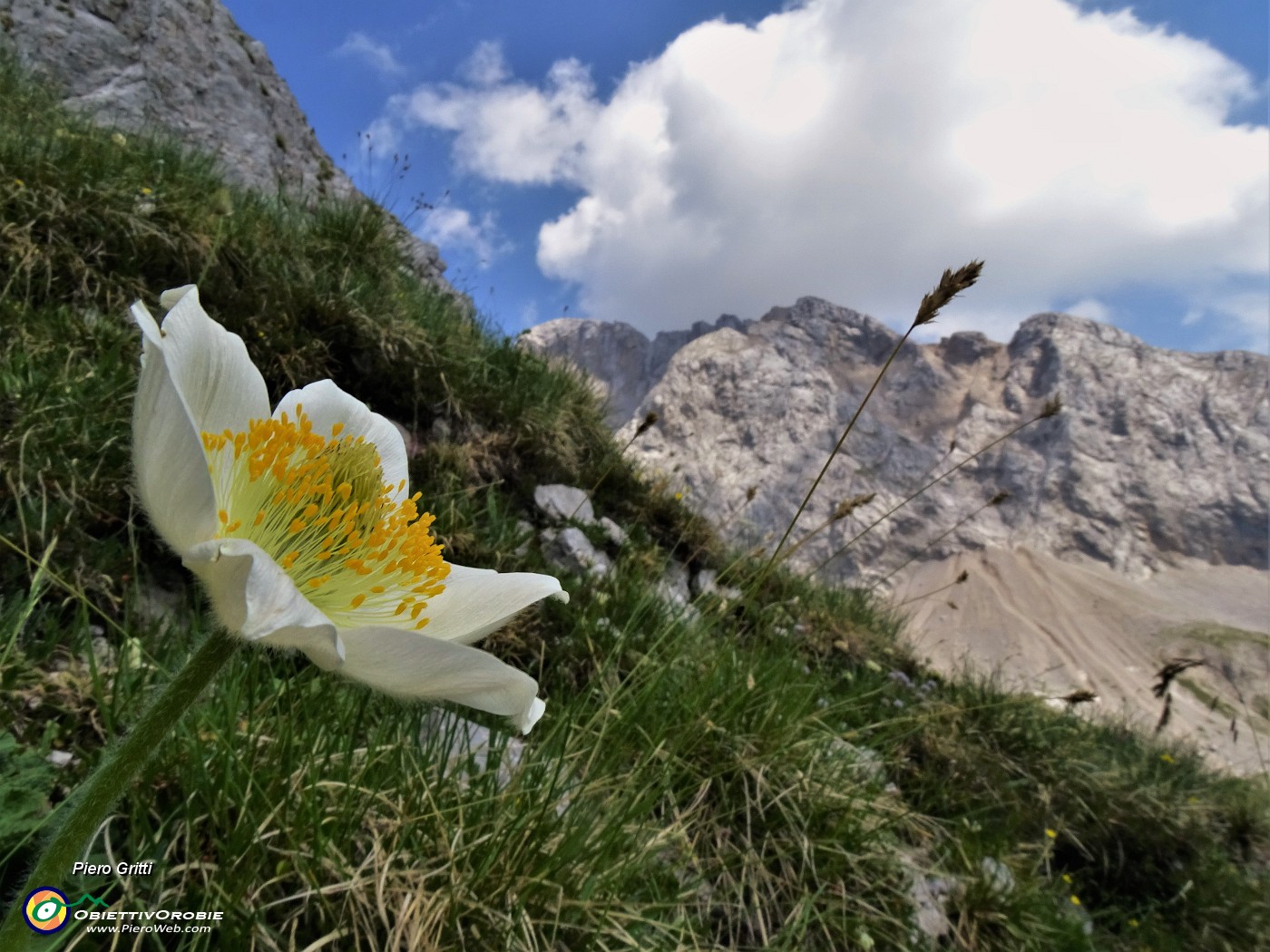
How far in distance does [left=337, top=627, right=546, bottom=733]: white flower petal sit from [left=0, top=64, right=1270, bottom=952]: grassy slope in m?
0.58

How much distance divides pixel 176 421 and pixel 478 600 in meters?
0.46

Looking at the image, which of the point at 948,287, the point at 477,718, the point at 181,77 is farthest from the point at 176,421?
the point at 181,77

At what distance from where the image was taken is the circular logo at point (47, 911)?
825 millimetres

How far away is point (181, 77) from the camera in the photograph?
7.48 metres

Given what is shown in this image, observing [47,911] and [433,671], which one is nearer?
[433,671]

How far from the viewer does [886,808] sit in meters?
2.63

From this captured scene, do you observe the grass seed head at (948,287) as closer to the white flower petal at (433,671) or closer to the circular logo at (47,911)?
the white flower petal at (433,671)

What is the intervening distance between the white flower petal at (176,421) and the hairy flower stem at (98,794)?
0.53ft

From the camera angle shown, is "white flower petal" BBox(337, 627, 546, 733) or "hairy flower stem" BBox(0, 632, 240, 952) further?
"white flower petal" BBox(337, 627, 546, 733)

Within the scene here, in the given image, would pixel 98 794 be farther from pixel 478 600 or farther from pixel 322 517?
pixel 478 600

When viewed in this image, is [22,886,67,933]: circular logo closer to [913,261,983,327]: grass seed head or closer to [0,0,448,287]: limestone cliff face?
[913,261,983,327]: grass seed head

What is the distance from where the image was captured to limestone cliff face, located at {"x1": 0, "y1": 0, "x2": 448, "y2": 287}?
6234 millimetres

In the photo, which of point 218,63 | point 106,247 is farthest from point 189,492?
point 218,63

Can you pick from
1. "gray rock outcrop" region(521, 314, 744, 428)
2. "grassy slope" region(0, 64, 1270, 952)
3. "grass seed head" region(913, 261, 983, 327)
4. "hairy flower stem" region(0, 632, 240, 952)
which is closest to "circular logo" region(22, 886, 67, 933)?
"grassy slope" region(0, 64, 1270, 952)
